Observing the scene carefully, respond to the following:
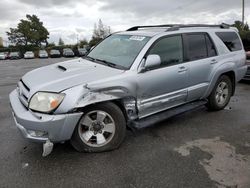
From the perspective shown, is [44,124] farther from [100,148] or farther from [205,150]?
[205,150]

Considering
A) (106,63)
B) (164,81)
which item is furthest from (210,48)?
(106,63)

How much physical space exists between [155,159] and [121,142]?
567 mm

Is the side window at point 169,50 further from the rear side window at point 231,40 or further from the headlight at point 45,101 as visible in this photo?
the headlight at point 45,101

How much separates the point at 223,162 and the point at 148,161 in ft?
3.15

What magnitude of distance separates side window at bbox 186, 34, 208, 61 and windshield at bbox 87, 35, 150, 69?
0.93 m

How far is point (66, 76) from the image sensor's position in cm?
345

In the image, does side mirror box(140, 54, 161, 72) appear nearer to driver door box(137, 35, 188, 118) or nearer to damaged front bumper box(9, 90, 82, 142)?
driver door box(137, 35, 188, 118)

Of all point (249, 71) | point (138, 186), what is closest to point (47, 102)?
point (138, 186)

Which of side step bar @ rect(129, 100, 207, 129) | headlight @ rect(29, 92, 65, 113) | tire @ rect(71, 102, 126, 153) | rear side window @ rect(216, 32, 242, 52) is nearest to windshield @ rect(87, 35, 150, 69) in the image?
tire @ rect(71, 102, 126, 153)

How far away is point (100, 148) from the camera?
11.5 feet

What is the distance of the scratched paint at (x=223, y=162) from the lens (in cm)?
285

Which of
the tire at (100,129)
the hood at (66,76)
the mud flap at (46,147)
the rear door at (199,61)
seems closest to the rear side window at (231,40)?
the rear door at (199,61)

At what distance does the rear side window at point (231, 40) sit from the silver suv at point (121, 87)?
0.15 feet

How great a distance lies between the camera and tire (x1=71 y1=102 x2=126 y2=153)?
336 centimetres
